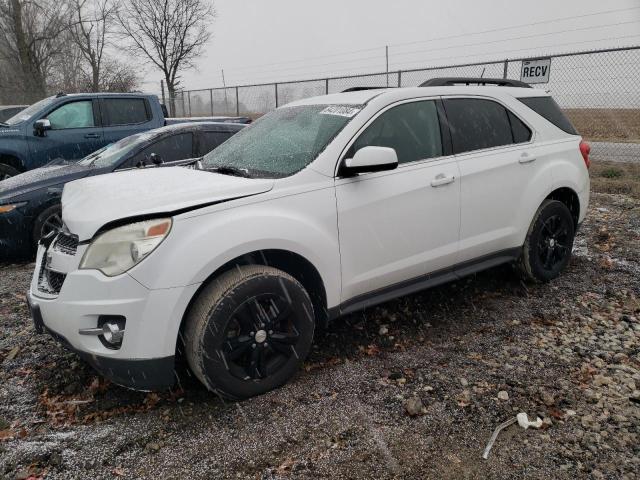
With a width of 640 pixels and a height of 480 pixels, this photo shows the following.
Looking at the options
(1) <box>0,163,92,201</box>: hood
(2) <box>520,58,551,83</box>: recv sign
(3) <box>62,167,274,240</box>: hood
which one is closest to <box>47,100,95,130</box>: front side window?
(1) <box>0,163,92,201</box>: hood

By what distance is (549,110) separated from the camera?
4.11m

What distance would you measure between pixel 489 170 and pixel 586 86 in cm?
939

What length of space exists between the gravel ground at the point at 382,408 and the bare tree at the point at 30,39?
80.1 ft

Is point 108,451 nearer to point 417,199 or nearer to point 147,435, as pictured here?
point 147,435

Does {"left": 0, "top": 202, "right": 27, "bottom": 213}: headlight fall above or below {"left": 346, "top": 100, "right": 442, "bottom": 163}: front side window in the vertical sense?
below

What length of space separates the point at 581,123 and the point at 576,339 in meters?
14.4

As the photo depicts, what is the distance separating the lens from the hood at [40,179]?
4.94m

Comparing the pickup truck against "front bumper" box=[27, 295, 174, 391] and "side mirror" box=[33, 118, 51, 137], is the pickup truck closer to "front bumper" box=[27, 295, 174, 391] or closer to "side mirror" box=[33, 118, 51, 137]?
"side mirror" box=[33, 118, 51, 137]

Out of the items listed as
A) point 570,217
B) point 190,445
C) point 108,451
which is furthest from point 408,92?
point 108,451

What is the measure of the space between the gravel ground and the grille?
86cm

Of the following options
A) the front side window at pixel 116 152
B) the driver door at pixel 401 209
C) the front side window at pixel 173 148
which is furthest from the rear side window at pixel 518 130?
the front side window at pixel 116 152

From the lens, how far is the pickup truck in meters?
7.25

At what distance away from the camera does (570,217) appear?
416 centimetres

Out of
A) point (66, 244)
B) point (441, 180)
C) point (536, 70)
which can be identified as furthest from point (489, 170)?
point (536, 70)
